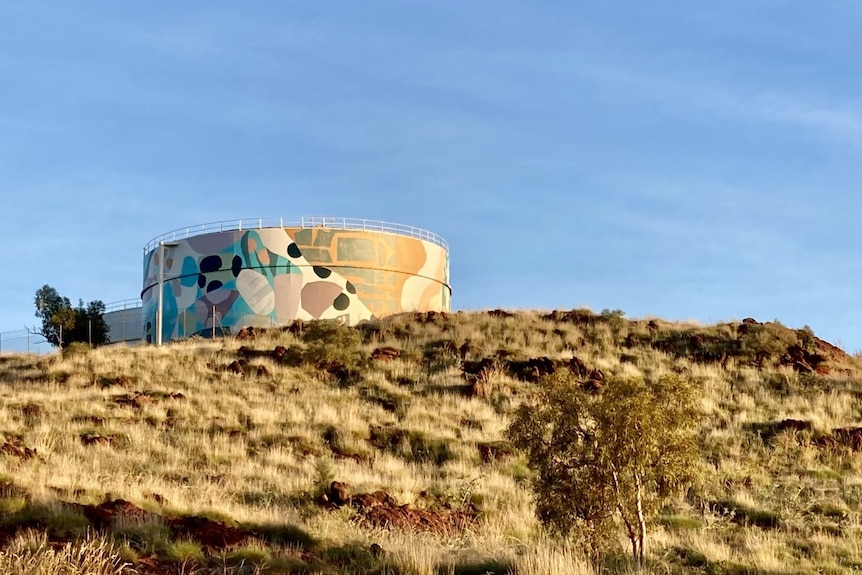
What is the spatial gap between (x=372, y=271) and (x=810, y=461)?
29904mm

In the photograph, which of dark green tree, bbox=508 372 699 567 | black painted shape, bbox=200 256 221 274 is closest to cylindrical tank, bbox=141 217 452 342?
black painted shape, bbox=200 256 221 274

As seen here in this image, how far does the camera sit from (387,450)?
68.6ft

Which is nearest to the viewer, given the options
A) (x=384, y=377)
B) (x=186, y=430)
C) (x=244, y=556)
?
(x=244, y=556)

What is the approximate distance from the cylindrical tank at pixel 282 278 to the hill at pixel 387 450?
7.45 metres

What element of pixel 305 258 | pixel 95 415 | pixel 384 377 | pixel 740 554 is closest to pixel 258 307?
pixel 305 258

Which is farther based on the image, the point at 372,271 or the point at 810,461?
the point at 372,271

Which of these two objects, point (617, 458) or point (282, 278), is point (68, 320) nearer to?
point (282, 278)

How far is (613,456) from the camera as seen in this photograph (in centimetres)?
1055

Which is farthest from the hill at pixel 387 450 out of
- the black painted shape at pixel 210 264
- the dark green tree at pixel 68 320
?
the dark green tree at pixel 68 320

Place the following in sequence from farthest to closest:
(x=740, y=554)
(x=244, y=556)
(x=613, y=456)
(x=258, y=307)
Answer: (x=258, y=307) → (x=740, y=554) → (x=613, y=456) → (x=244, y=556)

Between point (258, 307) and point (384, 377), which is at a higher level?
point (258, 307)

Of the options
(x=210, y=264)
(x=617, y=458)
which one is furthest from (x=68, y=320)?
(x=617, y=458)

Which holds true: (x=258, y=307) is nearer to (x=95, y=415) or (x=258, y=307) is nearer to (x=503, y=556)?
(x=95, y=415)

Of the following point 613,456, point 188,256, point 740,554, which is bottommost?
point 740,554
